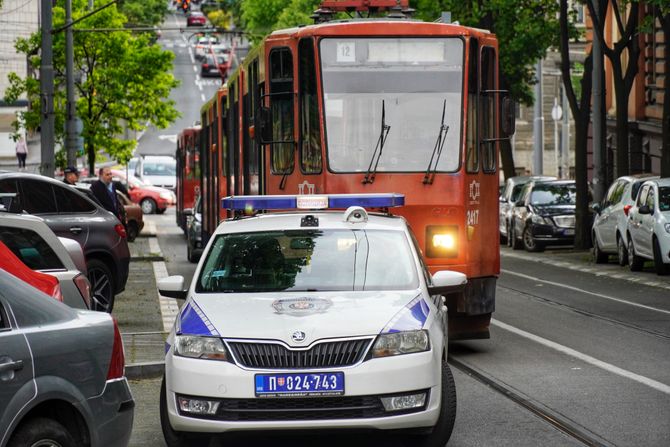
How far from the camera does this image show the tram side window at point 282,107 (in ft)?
53.2

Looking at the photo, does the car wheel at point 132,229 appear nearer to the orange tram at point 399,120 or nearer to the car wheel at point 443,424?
the orange tram at point 399,120

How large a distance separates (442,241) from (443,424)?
5.86 meters

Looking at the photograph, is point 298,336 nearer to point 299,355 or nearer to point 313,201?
point 299,355

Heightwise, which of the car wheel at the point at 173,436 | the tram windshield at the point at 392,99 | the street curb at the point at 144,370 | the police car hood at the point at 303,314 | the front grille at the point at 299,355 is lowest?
the street curb at the point at 144,370

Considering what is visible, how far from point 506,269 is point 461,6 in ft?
45.8

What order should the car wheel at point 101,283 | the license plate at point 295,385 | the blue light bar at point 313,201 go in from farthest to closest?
the car wheel at point 101,283 < the blue light bar at point 313,201 < the license plate at point 295,385

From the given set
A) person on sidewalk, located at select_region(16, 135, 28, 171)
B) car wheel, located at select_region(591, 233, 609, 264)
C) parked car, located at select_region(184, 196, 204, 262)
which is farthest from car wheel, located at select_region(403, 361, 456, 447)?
person on sidewalk, located at select_region(16, 135, 28, 171)

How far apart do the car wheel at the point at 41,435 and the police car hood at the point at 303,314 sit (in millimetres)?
1816

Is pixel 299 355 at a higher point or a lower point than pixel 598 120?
lower

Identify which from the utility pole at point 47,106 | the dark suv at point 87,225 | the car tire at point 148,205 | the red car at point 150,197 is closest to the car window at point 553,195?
the utility pole at point 47,106

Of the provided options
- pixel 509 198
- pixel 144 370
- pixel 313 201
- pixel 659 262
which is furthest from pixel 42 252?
pixel 509 198

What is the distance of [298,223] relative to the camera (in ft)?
35.2

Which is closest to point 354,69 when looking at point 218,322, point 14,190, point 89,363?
point 14,190

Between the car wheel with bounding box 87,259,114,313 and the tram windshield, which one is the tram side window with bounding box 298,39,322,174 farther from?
the car wheel with bounding box 87,259,114,313
